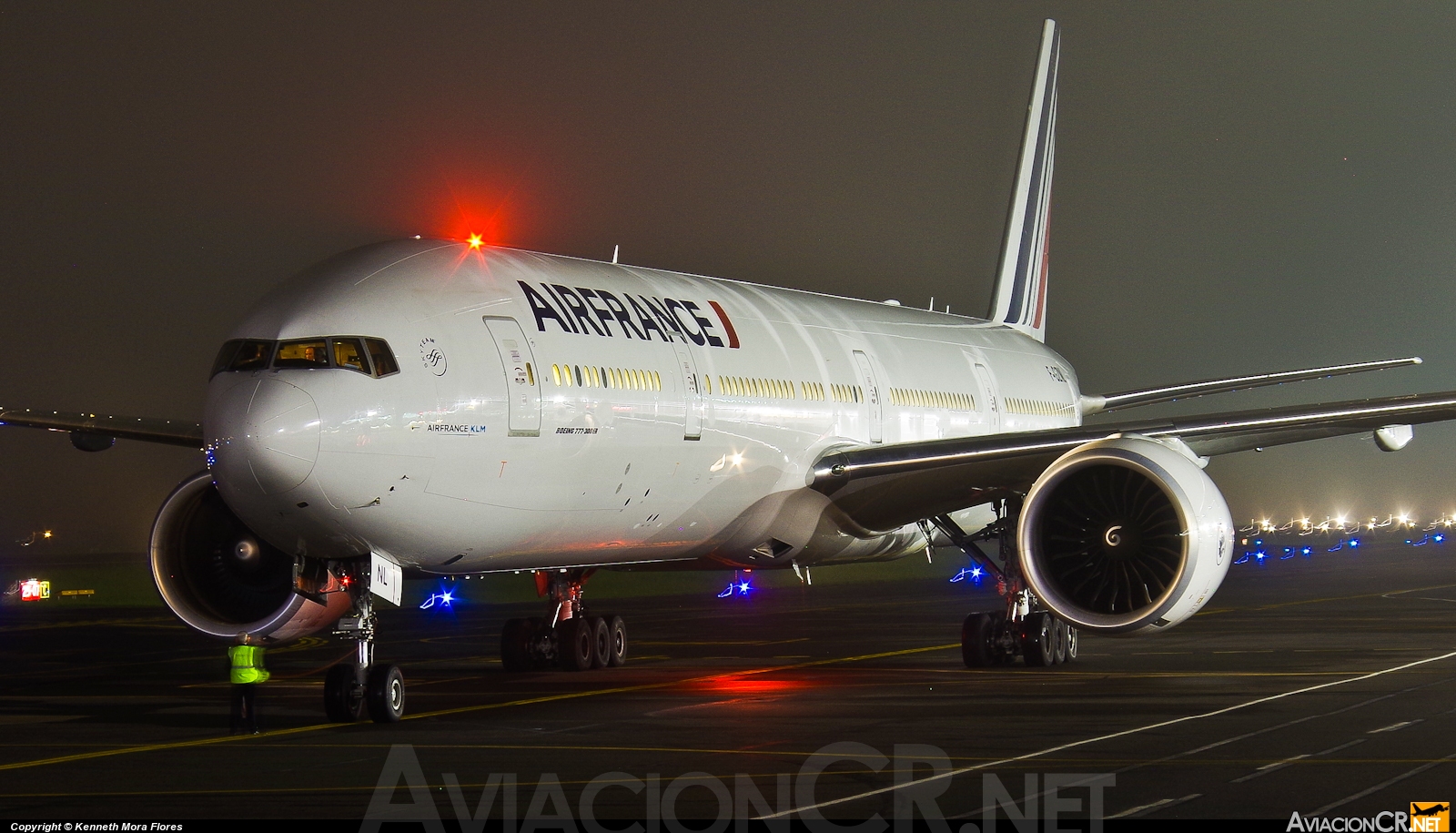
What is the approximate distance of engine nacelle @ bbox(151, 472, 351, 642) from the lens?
1695 cm

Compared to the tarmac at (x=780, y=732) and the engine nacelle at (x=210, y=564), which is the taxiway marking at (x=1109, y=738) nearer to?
the tarmac at (x=780, y=732)

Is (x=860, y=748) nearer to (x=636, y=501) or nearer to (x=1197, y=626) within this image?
(x=636, y=501)

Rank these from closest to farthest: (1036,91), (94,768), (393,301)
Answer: (94,768)
(393,301)
(1036,91)

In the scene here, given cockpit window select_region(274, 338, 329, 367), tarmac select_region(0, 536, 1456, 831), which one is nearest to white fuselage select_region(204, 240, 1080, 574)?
cockpit window select_region(274, 338, 329, 367)

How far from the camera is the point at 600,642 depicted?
67.4 ft

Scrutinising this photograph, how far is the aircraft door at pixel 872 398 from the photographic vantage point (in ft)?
66.9

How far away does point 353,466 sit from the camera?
1320 cm

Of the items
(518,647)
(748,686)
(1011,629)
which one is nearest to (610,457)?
(748,686)

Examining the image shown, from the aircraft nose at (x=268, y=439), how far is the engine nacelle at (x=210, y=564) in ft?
12.8

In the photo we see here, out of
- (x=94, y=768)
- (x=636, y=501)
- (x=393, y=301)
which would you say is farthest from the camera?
(x=636, y=501)

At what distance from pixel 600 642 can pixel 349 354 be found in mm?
7805

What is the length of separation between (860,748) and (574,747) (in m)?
2.14

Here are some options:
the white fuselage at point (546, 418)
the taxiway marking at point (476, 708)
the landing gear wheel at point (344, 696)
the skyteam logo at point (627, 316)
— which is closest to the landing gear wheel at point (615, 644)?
the taxiway marking at point (476, 708)

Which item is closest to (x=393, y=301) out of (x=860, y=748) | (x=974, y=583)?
(x=860, y=748)
